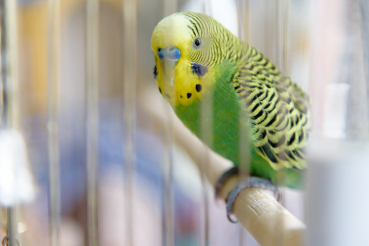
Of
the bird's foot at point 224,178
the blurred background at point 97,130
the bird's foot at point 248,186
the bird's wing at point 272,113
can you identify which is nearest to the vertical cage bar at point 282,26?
the blurred background at point 97,130

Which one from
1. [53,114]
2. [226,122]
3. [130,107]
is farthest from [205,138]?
[53,114]

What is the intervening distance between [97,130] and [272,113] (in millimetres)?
306

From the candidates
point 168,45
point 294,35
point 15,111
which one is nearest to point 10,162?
point 15,111

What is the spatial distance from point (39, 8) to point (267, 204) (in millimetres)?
505

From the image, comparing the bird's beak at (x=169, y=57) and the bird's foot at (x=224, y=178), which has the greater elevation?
the bird's beak at (x=169, y=57)

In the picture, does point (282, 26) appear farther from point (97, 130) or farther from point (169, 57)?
point (97, 130)

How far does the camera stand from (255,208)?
0.41m

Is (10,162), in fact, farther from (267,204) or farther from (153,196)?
(267,204)

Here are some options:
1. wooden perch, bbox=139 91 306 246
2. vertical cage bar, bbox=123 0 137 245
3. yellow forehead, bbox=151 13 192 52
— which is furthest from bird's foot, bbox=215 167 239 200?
yellow forehead, bbox=151 13 192 52

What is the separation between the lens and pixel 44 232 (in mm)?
523

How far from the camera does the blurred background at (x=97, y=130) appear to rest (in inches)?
18.0

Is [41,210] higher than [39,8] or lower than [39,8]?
lower

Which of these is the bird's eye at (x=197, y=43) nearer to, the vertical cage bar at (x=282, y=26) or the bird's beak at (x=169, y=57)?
the bird's beak at (x=169, y=57)

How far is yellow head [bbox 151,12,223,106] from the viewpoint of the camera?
432mm
